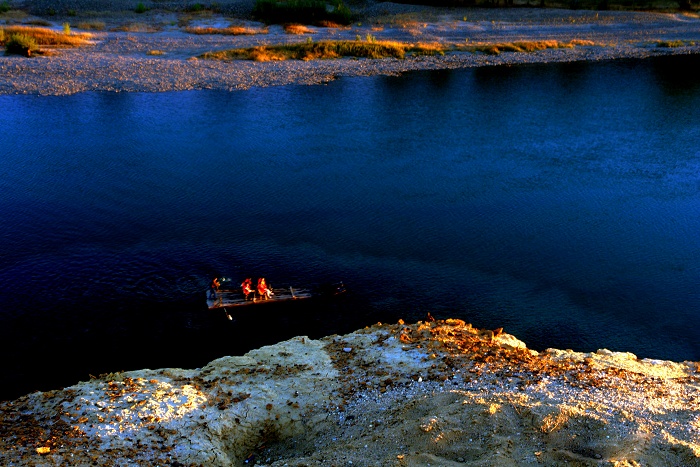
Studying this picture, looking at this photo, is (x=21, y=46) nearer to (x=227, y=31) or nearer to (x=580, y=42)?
(x=227, y=31)

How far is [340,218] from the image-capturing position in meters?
34.9

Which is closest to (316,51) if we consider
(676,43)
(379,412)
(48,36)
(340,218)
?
(48,36)

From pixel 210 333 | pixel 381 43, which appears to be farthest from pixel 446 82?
pixel 210 333

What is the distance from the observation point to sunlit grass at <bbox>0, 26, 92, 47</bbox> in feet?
219

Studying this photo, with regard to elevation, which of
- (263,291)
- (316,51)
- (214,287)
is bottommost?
(214,287)

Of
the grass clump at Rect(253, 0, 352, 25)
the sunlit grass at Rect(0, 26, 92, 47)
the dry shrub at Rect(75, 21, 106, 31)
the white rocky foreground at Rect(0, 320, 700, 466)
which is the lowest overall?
the white rocky foreground at Rect(0, 320, 700, 466)

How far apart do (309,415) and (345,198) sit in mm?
20663

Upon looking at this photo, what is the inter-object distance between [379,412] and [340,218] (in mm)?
18514

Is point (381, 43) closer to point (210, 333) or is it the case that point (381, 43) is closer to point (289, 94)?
point (289, 94)

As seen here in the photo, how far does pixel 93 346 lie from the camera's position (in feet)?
80.7

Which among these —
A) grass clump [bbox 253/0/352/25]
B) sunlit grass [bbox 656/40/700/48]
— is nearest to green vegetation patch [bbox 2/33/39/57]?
grass clump [bbox 253/0/352/25]

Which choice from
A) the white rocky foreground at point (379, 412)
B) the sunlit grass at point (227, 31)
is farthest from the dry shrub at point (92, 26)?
the white rocky foreground at point (379, 412)

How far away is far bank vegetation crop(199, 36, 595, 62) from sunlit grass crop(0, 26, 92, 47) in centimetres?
1469

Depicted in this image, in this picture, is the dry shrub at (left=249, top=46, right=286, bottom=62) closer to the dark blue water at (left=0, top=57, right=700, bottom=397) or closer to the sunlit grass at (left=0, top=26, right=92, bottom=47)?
the dark blue water at (left=0, top=57, right=700, bottom=397)
